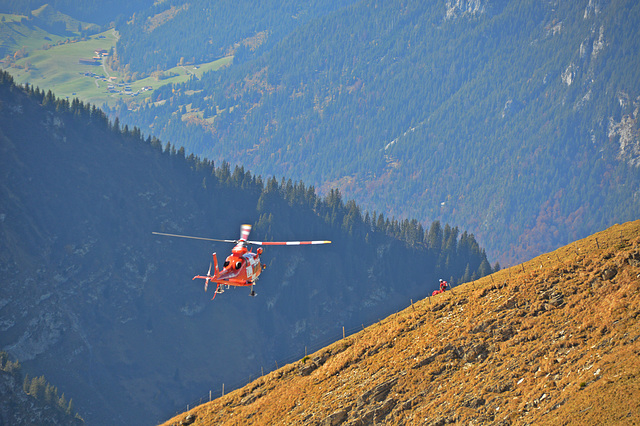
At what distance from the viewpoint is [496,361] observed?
5706 centimetres

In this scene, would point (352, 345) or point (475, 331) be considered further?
point (352, 345)

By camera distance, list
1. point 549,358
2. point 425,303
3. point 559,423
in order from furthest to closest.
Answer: point 425,303 < point 549,358 < point 559,423

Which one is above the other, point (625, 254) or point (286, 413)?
point (625, 254)

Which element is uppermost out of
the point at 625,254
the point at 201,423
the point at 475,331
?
the point at 625,254

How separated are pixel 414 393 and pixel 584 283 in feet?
51.5

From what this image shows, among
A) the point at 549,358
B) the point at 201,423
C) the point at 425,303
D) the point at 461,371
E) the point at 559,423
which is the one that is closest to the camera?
the point at 559,423

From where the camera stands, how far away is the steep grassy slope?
4912 cm

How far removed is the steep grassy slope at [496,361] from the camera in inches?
1934

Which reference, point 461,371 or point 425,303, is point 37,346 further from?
point 461,371

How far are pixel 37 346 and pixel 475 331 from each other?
5919 inches

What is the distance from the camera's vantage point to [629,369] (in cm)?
4725

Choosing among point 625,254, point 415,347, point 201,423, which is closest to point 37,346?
point 201,423

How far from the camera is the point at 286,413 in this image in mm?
64562

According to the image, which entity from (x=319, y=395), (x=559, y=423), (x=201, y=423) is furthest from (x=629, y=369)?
(x=201, y=423)
